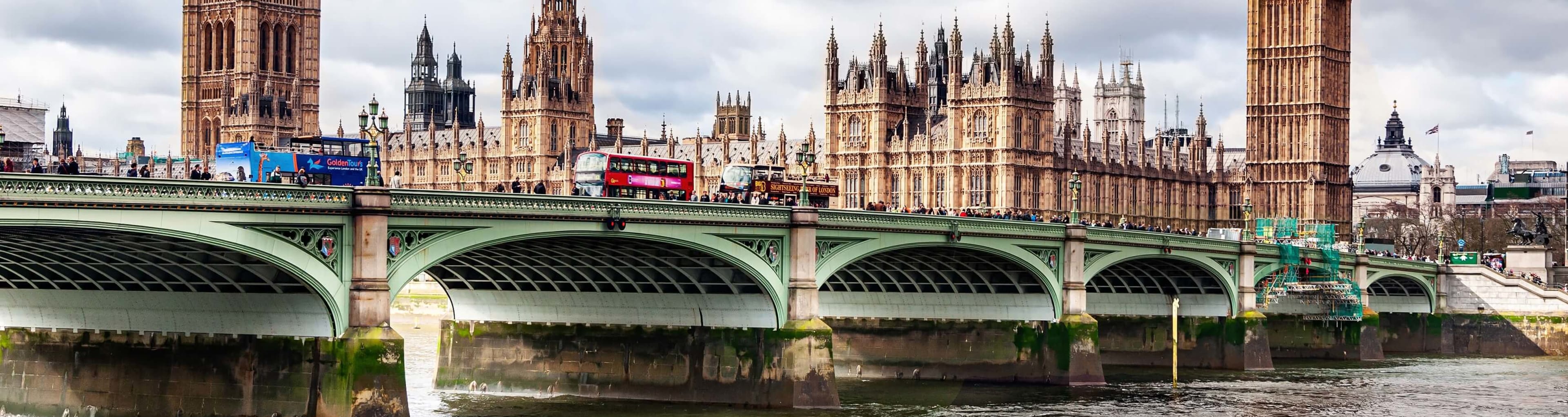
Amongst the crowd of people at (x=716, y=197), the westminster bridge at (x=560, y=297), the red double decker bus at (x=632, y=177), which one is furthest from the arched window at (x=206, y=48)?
the westminster bridge at (x=560, y=297)

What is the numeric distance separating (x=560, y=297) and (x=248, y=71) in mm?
136095

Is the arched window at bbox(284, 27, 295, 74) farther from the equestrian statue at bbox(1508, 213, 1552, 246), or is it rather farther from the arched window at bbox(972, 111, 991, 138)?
the equestrian statue at bbox(1508, 213, 1552, 246)

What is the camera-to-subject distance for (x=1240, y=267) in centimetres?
8394

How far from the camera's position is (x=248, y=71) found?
190 metres

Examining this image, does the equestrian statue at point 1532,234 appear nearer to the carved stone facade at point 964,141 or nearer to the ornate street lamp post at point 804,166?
the carved stone facade at point 964,141

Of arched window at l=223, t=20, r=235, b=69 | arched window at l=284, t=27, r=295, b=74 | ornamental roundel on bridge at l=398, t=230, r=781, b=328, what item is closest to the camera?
ornamental roundel on bridge at l=398, t=230, r=781, b=328

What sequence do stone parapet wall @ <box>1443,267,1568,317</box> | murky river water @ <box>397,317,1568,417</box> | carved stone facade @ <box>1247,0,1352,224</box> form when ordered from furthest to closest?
carved stone facade @ <box>1247,0,1352,224</box> → stone parapet wall @ <box>1443,267,1568,317</box> → murky river water @ <box>397,317,1568,417</box>

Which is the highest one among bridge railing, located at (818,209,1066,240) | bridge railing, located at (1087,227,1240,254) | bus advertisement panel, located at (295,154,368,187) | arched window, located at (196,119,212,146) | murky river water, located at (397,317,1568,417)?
arched window, located at (196,119,212,146)

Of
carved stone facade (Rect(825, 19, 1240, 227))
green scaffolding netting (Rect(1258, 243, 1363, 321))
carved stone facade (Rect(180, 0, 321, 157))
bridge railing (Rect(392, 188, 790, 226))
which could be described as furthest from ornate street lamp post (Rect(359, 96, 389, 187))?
carved stone facade (Rect(180, 0, 321, 157))

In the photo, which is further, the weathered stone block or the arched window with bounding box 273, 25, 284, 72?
the arched window with bounding box 273, 25, 284, 72

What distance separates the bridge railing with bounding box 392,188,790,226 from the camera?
4634cm

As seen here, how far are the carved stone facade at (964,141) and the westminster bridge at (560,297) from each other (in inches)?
1385

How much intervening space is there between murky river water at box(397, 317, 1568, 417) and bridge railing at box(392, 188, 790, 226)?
206 inches

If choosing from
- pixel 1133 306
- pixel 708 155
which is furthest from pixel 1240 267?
pixel 708 155
